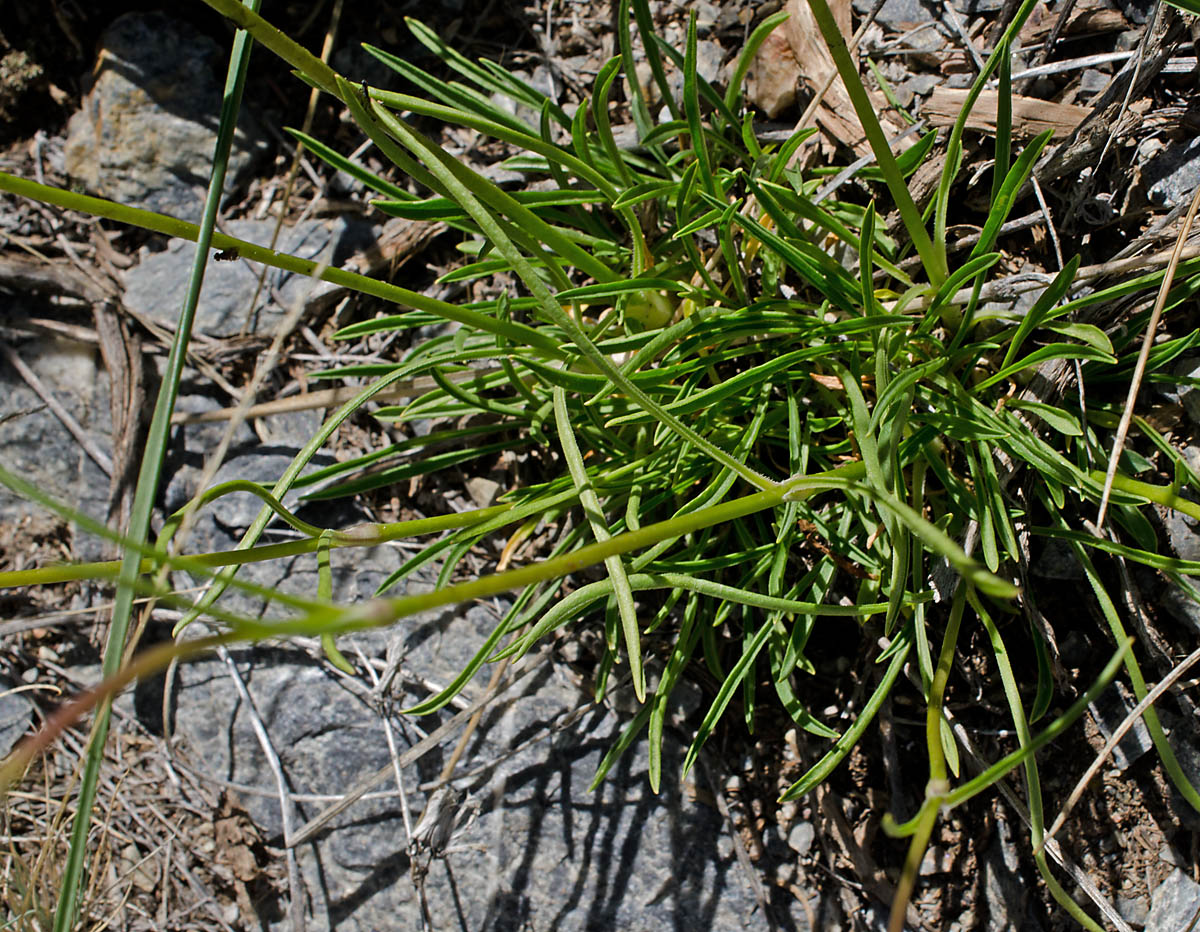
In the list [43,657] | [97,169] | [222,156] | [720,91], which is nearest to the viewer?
[222,156]

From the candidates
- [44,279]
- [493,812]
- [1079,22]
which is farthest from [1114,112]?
[44,279]

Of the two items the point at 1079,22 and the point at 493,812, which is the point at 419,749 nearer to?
the point at 493,812

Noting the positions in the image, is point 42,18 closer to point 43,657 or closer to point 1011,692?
point 43,657

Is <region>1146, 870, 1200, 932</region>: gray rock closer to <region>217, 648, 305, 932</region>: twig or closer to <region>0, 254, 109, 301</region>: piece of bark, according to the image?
<region>217, 648, 305, 932</region>: twig

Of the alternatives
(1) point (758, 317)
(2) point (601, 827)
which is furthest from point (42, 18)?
(2) point (601, 827)

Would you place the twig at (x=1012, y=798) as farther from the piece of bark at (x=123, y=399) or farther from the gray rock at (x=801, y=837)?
the piece of bark at (x=123, y=399)

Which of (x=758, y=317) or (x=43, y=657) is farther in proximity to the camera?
(x=43, y=657)
